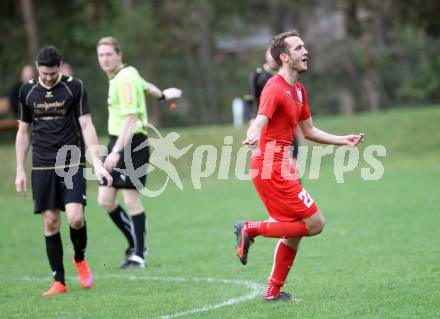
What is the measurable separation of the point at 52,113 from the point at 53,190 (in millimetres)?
694

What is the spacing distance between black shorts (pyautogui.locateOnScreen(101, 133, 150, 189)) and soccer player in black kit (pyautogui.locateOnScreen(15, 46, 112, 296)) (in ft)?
4.12

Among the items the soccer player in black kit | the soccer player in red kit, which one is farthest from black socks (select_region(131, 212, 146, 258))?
the soccer player in red kit

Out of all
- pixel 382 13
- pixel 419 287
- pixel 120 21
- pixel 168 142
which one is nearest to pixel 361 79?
pixel 382 13

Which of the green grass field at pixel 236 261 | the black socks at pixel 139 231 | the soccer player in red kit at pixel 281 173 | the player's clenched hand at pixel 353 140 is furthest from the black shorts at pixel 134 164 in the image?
the player's clenched hand at pixel 353 140

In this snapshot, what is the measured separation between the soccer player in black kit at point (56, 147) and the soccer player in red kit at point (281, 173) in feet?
5.65

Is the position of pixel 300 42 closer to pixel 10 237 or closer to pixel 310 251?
pixel 310 251

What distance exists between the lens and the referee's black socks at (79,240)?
7902mm

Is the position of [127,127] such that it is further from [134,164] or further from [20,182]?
[20,182]

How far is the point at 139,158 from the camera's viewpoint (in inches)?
357

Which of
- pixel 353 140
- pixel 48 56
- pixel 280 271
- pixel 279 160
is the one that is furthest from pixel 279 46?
pixel 48 56

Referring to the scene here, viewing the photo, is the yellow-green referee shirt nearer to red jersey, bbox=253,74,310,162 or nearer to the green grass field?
the green grass field

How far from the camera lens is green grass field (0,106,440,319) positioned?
21.7ft

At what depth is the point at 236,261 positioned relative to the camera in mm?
9055

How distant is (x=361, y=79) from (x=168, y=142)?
1050 cm
